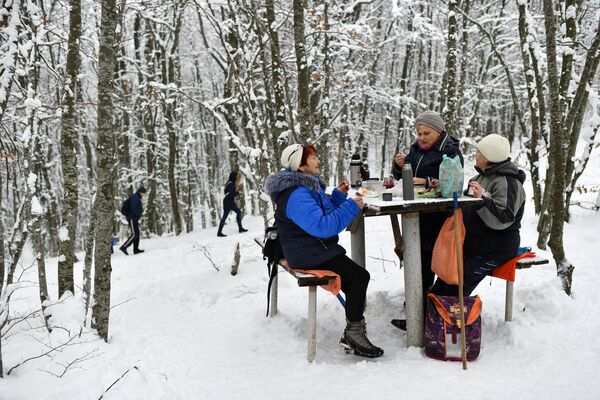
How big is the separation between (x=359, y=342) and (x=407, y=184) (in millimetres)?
1385

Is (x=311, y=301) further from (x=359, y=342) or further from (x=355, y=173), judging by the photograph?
(x=355, y=173)

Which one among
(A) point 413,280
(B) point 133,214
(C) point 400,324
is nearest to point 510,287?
(A) point 413,280

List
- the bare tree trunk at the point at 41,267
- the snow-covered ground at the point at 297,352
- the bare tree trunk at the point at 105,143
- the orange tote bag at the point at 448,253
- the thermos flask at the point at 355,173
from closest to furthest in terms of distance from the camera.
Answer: the snow-covered ground at the point at 297,352, the orange tote bag at the point at 448,253, the bare tree trunk at the point at 105,143, the thermos flask at the point at 355,173, the bare tree trunk at the point at 41,267

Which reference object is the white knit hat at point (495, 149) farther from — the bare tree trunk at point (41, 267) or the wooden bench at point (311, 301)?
the bare tree trunk at point (41, 267)

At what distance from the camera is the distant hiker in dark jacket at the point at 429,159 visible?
4363 mm

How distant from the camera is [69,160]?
5684mm

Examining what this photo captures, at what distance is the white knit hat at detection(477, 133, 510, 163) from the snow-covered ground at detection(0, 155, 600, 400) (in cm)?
147

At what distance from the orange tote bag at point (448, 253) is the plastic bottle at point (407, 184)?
1.38 ft

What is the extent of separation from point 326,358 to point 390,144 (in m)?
32.1

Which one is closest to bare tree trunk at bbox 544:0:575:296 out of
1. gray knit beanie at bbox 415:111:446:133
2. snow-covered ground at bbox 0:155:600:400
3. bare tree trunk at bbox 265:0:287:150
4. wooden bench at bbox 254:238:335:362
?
snow-covered ground at bbox 0:155:600:400

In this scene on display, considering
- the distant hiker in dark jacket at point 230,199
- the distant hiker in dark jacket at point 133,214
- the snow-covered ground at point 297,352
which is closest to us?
the snow-covered ground at point 297,352

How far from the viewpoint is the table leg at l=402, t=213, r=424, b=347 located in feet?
12.8

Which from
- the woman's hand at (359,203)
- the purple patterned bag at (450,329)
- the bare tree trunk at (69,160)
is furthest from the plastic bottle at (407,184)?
the bare tree trunk at (69,160)

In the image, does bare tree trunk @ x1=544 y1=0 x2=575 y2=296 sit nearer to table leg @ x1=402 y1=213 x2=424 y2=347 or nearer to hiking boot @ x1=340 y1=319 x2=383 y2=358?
table leg @ x1=402 y1=213 x2=424 y2=347
